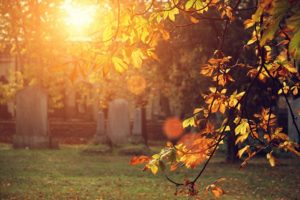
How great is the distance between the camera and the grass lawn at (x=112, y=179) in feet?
34.7

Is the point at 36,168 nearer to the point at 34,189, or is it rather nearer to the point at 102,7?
the point at 34,189

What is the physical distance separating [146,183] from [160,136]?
56.9 ft

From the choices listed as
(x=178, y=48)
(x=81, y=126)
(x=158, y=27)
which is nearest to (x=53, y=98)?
(x=81, y=126)

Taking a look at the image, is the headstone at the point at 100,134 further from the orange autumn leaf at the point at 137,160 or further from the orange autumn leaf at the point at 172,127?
the orange autumn leaf at the point at 137,160

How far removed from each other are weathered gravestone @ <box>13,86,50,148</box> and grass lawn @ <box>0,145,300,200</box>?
9.05 feet

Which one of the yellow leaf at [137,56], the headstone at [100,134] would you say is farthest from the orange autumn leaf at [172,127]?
the yellow leaf at [137,56]

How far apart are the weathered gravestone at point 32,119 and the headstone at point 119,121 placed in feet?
9.16

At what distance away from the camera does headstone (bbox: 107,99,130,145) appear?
21.9m

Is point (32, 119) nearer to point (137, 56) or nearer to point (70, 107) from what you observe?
point (70, 107)

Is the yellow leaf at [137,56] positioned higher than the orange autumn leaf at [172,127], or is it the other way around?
the yellow leaf at [137,56]

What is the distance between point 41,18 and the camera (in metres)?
22.8

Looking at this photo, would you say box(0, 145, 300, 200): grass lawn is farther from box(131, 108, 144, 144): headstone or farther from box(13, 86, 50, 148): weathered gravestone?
box(131, 108, 144, 144): headstone

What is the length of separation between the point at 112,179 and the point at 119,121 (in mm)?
9334

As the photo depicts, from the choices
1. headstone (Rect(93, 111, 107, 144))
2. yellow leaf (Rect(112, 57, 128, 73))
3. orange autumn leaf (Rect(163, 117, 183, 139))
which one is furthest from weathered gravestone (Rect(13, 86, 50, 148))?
yellow leaf (Rect(112, 57, 128, 73))
